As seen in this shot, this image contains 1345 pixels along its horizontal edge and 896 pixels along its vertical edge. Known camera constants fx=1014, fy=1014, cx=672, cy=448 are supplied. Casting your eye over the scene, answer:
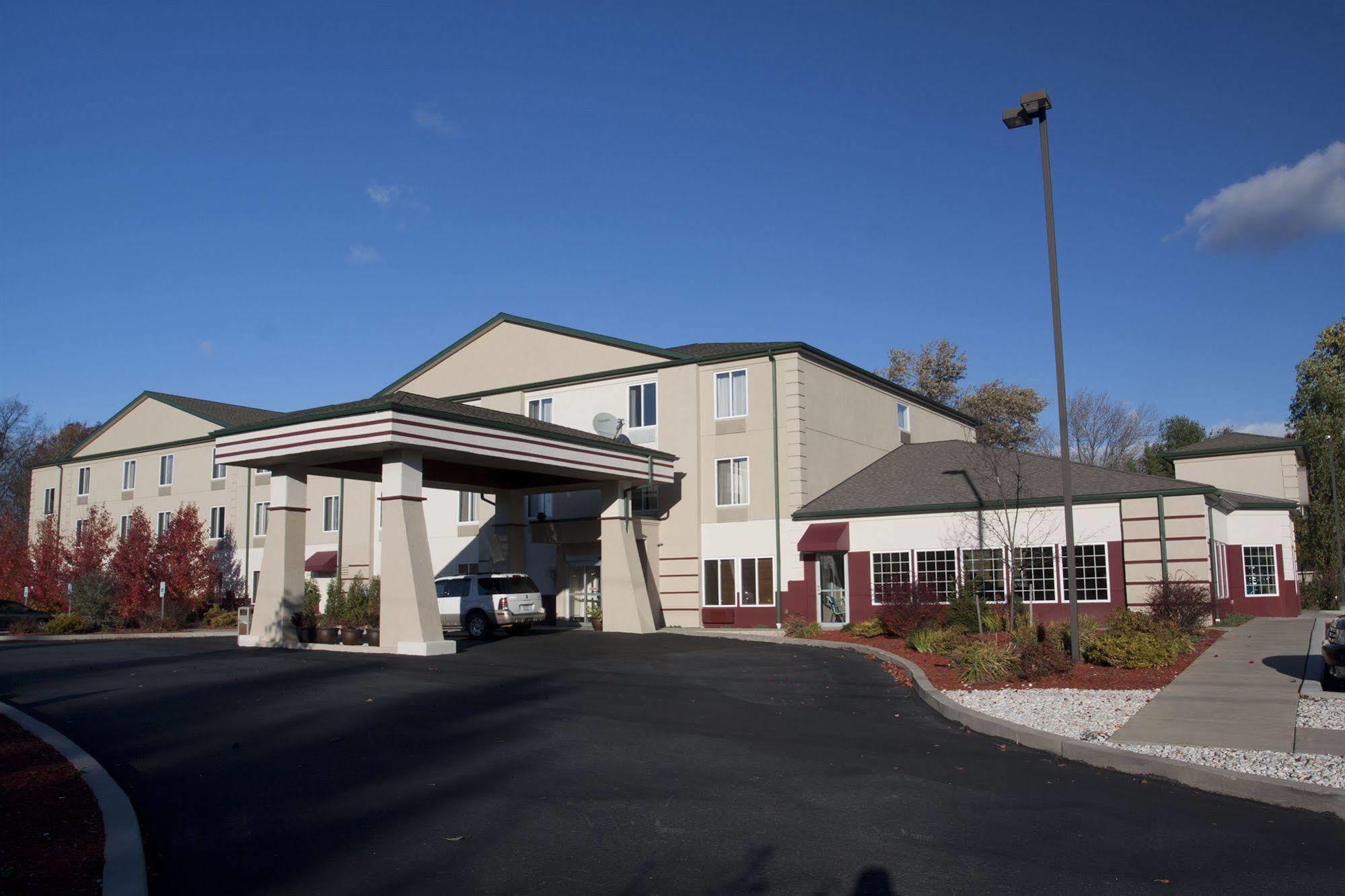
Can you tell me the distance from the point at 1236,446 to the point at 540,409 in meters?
24.0

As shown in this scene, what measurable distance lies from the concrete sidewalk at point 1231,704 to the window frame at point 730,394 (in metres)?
15.0

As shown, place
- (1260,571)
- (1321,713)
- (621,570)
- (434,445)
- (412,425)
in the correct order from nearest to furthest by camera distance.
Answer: (1321,713), (412,425), (434,445), (621,570), (1260,571)

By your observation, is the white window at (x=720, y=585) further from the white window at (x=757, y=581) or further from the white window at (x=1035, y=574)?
the white window at (x=1035, y=574)

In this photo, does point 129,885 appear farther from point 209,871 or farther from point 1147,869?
point 1147,869

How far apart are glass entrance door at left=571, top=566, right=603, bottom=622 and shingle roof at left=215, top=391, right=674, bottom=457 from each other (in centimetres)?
673

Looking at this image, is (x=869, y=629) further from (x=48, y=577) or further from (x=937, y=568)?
(x=48, y=577)

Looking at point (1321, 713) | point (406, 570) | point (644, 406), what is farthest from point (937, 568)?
point (1321, 713)

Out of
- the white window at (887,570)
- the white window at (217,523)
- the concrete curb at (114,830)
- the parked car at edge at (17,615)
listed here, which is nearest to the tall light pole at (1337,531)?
the white window at (887,570)

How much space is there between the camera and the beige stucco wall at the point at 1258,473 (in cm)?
3378

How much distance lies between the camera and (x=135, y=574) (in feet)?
130

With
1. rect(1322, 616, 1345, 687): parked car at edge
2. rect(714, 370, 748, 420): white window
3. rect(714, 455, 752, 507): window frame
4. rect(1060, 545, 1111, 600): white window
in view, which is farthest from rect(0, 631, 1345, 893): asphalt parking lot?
rect(714, 370, 748, 420): white window

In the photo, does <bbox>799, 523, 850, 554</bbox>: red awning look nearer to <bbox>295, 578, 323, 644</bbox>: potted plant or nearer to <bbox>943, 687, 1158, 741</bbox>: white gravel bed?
<bbox>295, 578, 323, 644</bbox>: potted plant

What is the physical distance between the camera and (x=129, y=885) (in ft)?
19.3

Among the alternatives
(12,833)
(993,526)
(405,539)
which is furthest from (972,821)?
(993,526)
